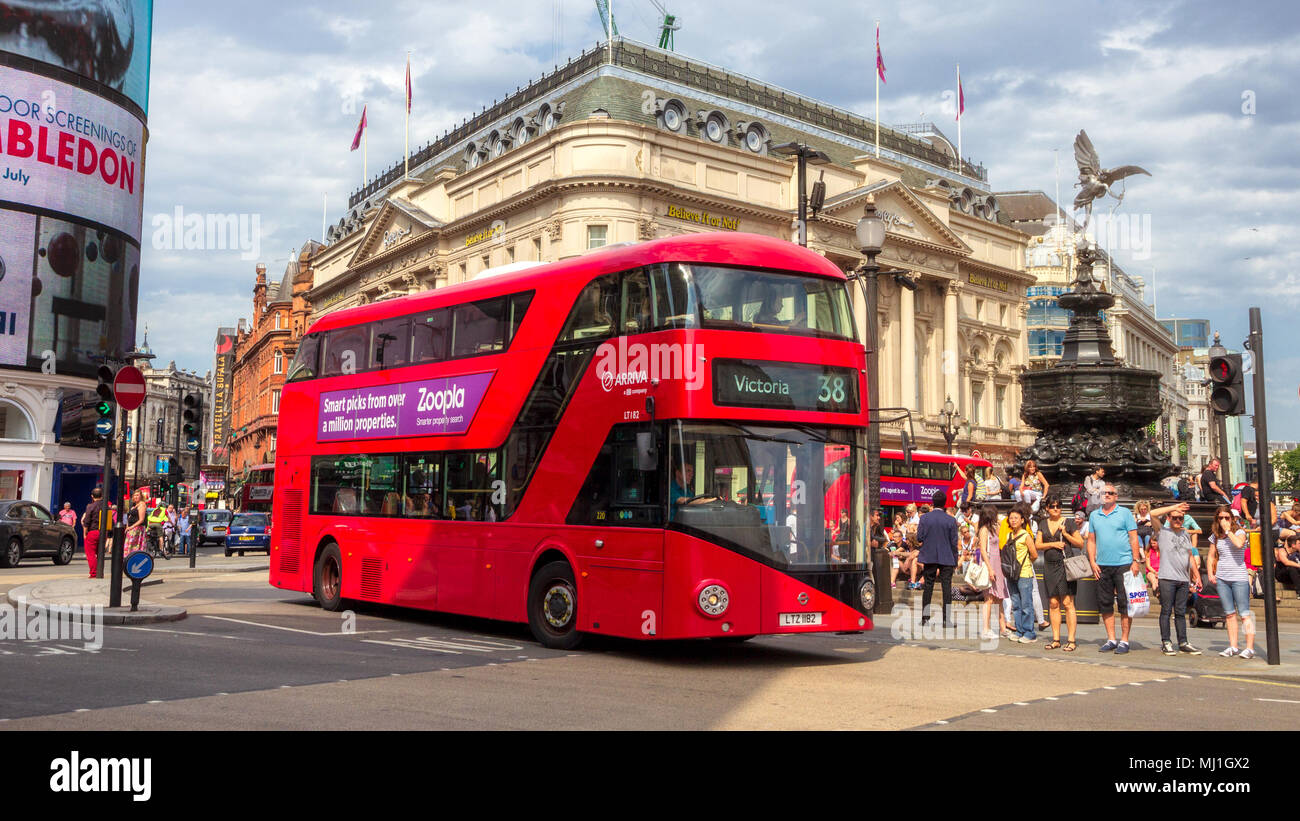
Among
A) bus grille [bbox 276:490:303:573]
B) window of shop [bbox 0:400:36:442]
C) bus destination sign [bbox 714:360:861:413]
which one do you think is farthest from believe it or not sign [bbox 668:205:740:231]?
bus destination sign [bbox 714:360:861:413]

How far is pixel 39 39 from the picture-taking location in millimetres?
47531

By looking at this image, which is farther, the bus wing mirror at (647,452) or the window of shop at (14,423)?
the window of shop at (14,423)

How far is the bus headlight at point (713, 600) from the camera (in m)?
11.7

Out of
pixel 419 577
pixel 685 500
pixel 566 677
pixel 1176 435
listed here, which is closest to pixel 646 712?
pixel 566 677

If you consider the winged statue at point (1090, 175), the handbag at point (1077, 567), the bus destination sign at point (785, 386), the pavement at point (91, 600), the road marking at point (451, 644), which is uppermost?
the winged statue at point (1090, 175)

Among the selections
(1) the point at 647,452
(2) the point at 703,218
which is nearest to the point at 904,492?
(2) the point at 703,218

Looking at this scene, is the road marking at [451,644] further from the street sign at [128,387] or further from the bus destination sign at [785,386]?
the street sign at [128,387]

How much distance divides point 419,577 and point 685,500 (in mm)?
5324

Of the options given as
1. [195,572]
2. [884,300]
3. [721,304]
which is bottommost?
[195,572]

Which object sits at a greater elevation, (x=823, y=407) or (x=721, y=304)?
(x=721, y=304)

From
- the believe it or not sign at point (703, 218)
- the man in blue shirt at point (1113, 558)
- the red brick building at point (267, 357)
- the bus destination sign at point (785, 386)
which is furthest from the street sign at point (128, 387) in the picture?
the red brick building at point (267, 357)

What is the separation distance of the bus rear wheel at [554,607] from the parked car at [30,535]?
23.6 meters

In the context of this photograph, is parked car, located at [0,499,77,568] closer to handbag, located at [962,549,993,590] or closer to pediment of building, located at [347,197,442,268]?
handbag, located at [962,549,993,590]
